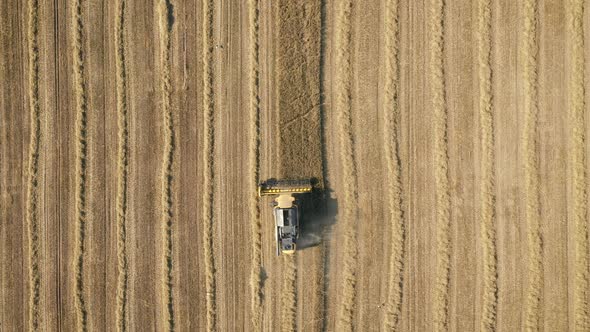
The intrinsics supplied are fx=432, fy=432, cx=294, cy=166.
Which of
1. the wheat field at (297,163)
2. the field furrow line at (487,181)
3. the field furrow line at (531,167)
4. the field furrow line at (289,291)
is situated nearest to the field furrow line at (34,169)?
the wheat field at (297,163)

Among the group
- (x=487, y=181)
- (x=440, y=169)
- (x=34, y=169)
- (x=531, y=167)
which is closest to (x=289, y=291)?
(x=440, y=169)

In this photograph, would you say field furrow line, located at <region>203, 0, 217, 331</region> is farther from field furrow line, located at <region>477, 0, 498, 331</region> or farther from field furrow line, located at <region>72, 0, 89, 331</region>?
field furrow line, located at <region>477, 0, 498, 331</region>

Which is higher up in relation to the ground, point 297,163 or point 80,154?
point 80,154

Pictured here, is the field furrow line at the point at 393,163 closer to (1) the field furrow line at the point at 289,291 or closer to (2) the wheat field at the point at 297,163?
(2) the wheat field at the point at 297,163

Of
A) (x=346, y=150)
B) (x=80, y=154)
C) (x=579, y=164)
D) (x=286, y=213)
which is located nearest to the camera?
(x=286, y=213)

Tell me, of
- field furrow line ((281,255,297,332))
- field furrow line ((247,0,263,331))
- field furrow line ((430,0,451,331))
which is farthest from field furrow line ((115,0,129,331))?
field furrow line ((430,0,451,331))

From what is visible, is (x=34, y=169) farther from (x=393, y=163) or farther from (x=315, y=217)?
(x=393, y=163)
